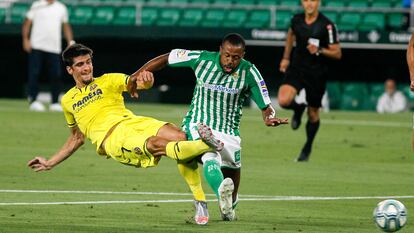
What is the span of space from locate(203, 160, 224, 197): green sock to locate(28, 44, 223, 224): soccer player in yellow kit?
0.68ft

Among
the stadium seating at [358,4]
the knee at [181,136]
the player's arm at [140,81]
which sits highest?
the player's arm at [140,81]

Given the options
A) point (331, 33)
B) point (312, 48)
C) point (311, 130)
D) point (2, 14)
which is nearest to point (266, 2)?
point (2, 14)

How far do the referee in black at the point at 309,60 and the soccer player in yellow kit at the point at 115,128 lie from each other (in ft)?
19.2

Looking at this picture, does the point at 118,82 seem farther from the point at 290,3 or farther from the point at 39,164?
the point at 290,3

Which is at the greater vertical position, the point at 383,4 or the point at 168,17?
the point at 383,4

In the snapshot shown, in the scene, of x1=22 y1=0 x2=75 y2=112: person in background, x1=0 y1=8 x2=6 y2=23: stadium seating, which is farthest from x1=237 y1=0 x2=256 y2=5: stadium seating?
x1=22 y1=0 x2=75 y2=112: person in background

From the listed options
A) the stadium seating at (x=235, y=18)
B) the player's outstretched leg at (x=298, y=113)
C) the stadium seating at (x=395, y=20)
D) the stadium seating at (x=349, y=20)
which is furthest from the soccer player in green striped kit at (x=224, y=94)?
the stadium seating at (x=235, y=18)

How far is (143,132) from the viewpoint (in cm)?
1046

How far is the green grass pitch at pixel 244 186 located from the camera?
10484 mm

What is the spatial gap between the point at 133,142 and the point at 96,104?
740mm

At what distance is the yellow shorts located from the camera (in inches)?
406

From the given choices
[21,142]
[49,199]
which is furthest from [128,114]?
[21,142]

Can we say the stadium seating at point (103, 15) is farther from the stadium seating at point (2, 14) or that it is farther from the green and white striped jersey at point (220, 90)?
the green and white striped jersey at point (220, 90)

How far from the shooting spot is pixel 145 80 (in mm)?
10320
